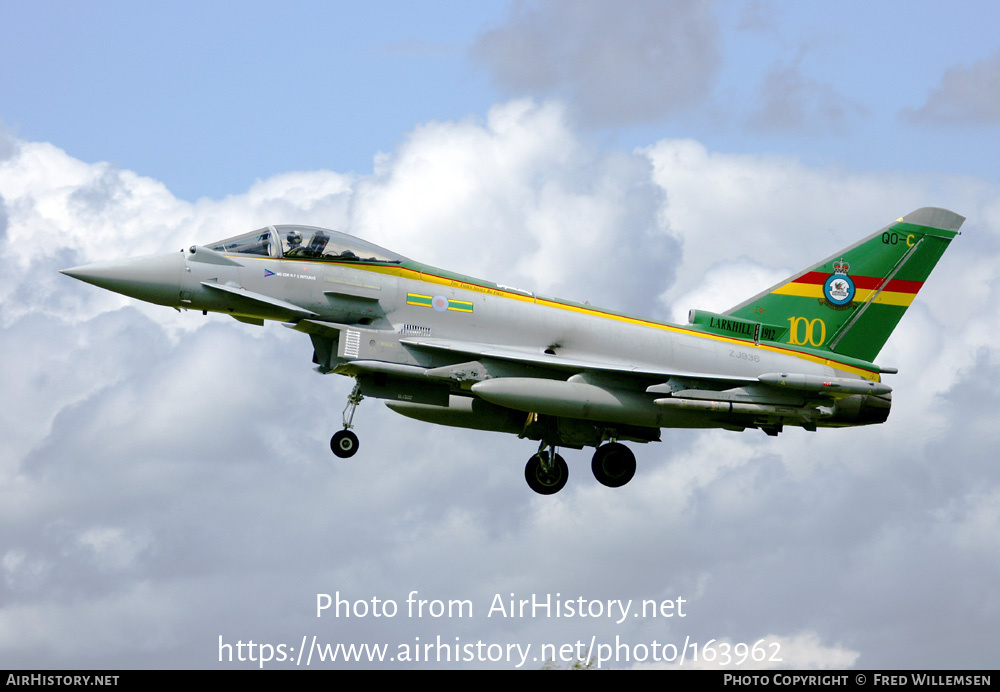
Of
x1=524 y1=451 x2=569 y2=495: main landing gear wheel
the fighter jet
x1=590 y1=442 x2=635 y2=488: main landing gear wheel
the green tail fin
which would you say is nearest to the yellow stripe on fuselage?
the fighter jet

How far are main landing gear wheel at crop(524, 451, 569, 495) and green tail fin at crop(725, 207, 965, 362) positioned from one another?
14.3ft

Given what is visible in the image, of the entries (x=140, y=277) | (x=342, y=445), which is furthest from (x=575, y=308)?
(x=140, y=277)

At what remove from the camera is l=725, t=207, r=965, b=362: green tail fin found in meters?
24.7

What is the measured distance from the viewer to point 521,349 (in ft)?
73.8

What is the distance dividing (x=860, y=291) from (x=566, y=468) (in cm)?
663

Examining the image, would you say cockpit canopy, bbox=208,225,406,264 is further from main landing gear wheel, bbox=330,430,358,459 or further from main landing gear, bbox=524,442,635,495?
main landing gear, bbox=524,442,635,495

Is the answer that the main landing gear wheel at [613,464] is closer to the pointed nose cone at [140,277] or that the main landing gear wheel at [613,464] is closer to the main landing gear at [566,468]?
the main landing gear at [566,468]

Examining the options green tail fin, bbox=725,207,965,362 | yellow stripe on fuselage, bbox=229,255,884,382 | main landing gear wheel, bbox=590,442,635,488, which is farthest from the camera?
green tail fin, bbox=725,207,965,362

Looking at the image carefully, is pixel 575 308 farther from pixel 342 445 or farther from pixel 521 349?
pixel 342 445

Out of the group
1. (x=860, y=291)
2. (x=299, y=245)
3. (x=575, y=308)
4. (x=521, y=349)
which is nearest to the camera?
(x=299, y=245)

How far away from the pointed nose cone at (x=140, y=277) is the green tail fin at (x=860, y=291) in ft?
33.9

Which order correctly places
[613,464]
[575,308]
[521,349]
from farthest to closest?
[613,464], [575,308], [521,349]

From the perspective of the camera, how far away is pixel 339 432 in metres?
21.4
